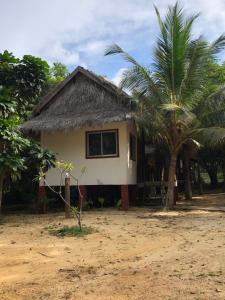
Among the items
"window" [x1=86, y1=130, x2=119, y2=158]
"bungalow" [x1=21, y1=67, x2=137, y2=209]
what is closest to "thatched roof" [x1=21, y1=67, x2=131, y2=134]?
"bungalow" [x1=21, y1=67, x2=137, y2=209]

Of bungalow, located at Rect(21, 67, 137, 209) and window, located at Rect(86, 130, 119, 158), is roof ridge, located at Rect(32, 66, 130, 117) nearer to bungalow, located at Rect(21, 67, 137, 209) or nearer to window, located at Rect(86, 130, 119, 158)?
bungalow, located at Rect(21, 67, 137, 209)

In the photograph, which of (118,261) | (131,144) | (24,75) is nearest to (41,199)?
(131,144)

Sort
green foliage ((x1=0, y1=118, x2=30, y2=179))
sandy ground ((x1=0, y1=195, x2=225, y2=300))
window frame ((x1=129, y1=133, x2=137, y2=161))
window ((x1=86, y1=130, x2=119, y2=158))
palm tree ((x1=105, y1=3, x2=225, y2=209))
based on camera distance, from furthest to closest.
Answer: window frame ((x1=129, y1=133, x2=137, y2=161)) < window ((x1=86, y1=130, x2=119, y2=158)) < palm tree ((x1=105, y1=3, x2=225, y2=209)) < green foliage ((x1=0, y1=118, x2=30, y2=179)) < sandy ground ((x1=0, y1=195, x2=225, y2=300))

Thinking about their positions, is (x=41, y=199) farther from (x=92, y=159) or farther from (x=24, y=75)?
(x=24, y=75)

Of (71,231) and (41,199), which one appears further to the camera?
(41,199)

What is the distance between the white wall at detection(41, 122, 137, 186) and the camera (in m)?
14.4

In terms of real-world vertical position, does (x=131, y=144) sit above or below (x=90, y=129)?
below

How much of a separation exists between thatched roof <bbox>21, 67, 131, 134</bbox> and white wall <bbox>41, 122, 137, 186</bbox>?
0.58 m

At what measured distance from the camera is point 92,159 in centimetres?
1484

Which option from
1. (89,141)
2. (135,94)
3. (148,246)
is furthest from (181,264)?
(89,141)

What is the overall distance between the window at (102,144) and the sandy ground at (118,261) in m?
3.74

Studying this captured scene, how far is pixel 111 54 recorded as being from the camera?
13.8m

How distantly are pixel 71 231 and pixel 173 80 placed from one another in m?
6.23

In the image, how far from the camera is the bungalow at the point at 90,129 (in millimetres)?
14250
